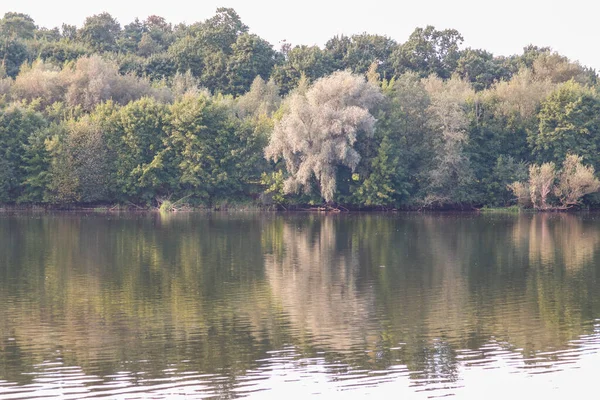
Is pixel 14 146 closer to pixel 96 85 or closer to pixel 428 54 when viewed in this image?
pixel 96 85

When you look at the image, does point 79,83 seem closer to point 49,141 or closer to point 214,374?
point 49,141

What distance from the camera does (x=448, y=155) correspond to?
65688 mm

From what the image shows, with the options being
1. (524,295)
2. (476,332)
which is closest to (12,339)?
(476,332)

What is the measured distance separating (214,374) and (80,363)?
273 centimetres

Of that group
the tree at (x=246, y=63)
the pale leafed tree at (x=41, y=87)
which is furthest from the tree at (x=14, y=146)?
the tree at (x=246, y=63)

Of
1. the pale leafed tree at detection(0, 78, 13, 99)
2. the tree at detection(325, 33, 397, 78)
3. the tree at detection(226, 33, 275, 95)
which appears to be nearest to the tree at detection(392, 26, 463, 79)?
the tree at detection(325, 33, 397, 78)

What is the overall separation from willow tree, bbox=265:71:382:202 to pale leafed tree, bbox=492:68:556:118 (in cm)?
1271

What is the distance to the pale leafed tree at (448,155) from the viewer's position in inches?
2581

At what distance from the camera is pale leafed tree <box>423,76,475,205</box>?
65.6 m

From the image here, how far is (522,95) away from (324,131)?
62.4 ft

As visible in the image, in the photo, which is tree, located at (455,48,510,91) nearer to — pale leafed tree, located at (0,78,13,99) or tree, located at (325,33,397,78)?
tree, located at (325,33,397,78)

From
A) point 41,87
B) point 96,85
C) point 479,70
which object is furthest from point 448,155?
point 41,87

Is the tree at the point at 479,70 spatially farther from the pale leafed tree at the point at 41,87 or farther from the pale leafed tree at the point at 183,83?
the pale leafed tree at the point at 41,87

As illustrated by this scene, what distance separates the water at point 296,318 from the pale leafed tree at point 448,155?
948 inches
